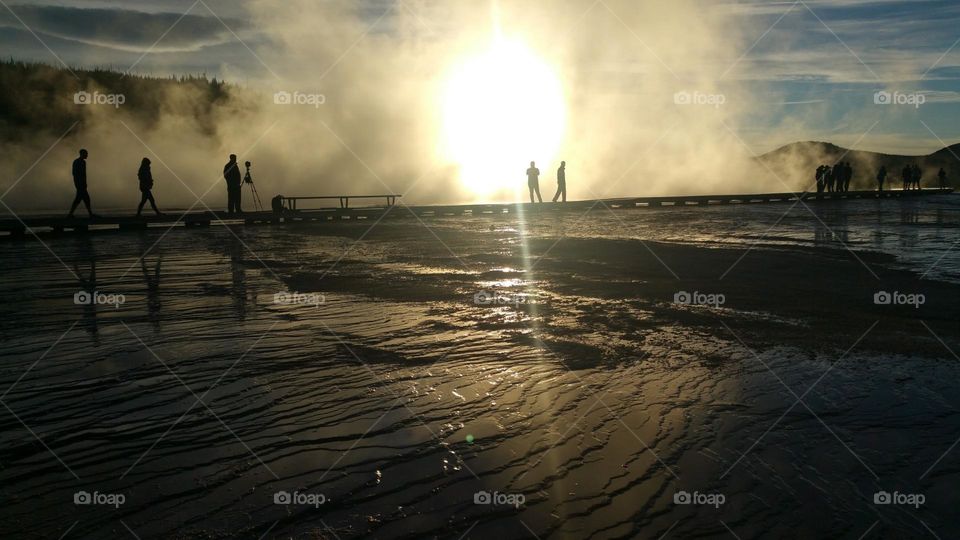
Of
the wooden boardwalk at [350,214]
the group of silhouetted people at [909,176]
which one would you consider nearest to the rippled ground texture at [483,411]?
the wooden boardwalk at [350,214]

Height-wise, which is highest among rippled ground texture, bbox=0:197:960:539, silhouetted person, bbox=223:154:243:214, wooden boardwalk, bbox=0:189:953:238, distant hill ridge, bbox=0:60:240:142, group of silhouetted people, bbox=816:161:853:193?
distant hill ridge, bbox=0:60:240:142

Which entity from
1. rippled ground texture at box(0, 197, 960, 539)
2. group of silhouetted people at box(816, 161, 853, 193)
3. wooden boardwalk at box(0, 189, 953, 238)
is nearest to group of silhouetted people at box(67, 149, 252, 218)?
wooden boardwalk at box(0, 189, 953, 238)

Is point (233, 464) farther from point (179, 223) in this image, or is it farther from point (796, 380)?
point (179, 223)

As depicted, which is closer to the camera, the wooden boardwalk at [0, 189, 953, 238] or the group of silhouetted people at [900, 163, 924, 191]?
the wooden boardwalk at [0, 189, 953, 238]

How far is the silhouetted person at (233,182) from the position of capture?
25172mm

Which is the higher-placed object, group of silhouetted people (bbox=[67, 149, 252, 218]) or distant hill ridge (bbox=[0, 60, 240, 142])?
distant hill ridge (bbox=[0, 60, 240, 142])

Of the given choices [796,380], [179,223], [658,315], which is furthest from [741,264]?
[179,223]

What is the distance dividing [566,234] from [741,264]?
7739 millimetres

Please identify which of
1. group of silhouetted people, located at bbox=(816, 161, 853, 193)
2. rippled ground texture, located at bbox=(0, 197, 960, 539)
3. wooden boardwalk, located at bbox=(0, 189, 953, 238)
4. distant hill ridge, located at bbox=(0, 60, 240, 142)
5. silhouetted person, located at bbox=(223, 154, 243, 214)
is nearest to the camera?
rippled ground texture, located at bbox=(0, 197, 960, 539)

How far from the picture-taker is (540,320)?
273 inches

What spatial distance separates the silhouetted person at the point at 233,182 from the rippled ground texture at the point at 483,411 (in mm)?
16547

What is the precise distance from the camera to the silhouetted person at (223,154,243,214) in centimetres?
2517

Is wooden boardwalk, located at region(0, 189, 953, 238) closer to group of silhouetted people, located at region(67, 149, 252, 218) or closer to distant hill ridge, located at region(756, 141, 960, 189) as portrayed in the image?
group of silhouetted people, located at region(67, 149, 252, 218)

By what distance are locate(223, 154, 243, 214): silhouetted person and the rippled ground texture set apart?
16.5 m
